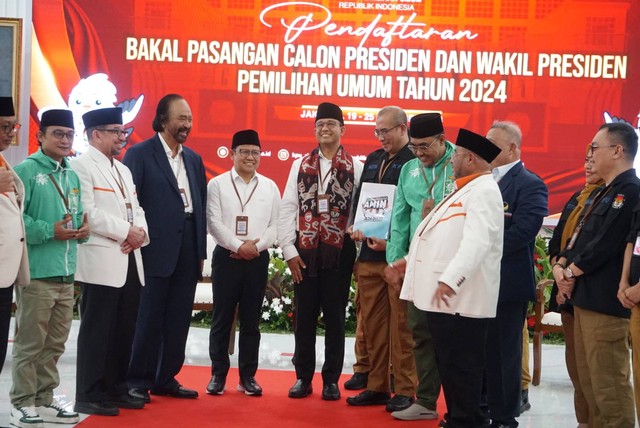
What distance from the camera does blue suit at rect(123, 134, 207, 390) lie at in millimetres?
4816

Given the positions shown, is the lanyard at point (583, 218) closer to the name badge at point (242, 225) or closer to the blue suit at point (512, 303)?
the blue suit at point (512, 303)

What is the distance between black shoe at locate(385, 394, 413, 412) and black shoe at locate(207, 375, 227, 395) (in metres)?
0.98

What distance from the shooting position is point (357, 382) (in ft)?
17.7

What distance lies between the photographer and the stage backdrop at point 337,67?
25.8 ft

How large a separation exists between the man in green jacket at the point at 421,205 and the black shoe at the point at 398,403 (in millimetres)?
109

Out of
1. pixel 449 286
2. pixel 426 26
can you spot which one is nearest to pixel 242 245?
pixel 449 286

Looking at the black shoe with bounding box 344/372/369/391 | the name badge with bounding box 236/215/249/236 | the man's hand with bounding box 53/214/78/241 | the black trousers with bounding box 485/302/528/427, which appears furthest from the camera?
the black shoe with bounding box 344/372/369/391

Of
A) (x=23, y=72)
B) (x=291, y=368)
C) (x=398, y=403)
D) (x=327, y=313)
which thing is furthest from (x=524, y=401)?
(x=23, y=72)

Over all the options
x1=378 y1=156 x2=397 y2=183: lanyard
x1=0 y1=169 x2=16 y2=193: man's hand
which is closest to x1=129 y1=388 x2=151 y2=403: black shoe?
x1=0 y1=169 x2=16 y2=193: man's hand

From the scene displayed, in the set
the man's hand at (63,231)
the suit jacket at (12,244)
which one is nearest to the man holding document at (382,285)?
the man's hand at (63,231)

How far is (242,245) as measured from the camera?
16.4 feet

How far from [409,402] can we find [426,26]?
13.7 ft

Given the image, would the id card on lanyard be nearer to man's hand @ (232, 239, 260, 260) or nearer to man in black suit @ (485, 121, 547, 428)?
man's hand @ (232, 239, 260, 260)

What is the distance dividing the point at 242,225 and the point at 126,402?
3.94 ft
